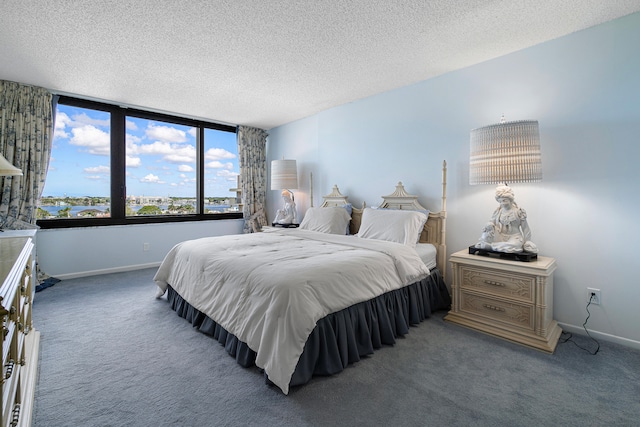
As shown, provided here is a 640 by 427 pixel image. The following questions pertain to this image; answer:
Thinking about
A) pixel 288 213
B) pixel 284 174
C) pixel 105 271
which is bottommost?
pixel 105 271

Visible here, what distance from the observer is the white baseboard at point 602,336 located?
83.0 inches

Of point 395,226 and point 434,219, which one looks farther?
point 434,219

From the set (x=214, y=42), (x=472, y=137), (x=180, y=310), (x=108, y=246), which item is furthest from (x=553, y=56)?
(x=108, y=246)

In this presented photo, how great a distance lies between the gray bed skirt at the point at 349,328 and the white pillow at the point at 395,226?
443mm

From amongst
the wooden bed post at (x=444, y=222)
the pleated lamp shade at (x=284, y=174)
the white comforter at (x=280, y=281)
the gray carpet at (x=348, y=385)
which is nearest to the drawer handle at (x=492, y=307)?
the gray carpet at (x=348, y=385)

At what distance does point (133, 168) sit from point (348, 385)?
14.3 ft

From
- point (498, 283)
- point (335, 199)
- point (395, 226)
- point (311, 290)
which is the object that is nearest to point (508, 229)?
point (498, 283)

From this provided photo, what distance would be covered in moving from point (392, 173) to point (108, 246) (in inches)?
158

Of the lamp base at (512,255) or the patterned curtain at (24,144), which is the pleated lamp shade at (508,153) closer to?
the lamp base at (512,255)

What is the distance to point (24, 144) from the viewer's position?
3.43 meters

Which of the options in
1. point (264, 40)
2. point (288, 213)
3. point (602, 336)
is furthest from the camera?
point (288, 213)

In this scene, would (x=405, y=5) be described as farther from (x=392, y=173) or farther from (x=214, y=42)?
(x=392, y=173)

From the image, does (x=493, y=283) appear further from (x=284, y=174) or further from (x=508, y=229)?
(x=284, y=174)

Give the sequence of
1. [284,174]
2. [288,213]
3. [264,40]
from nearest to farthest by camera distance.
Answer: [264,40] → [288,213] → [284,174]
